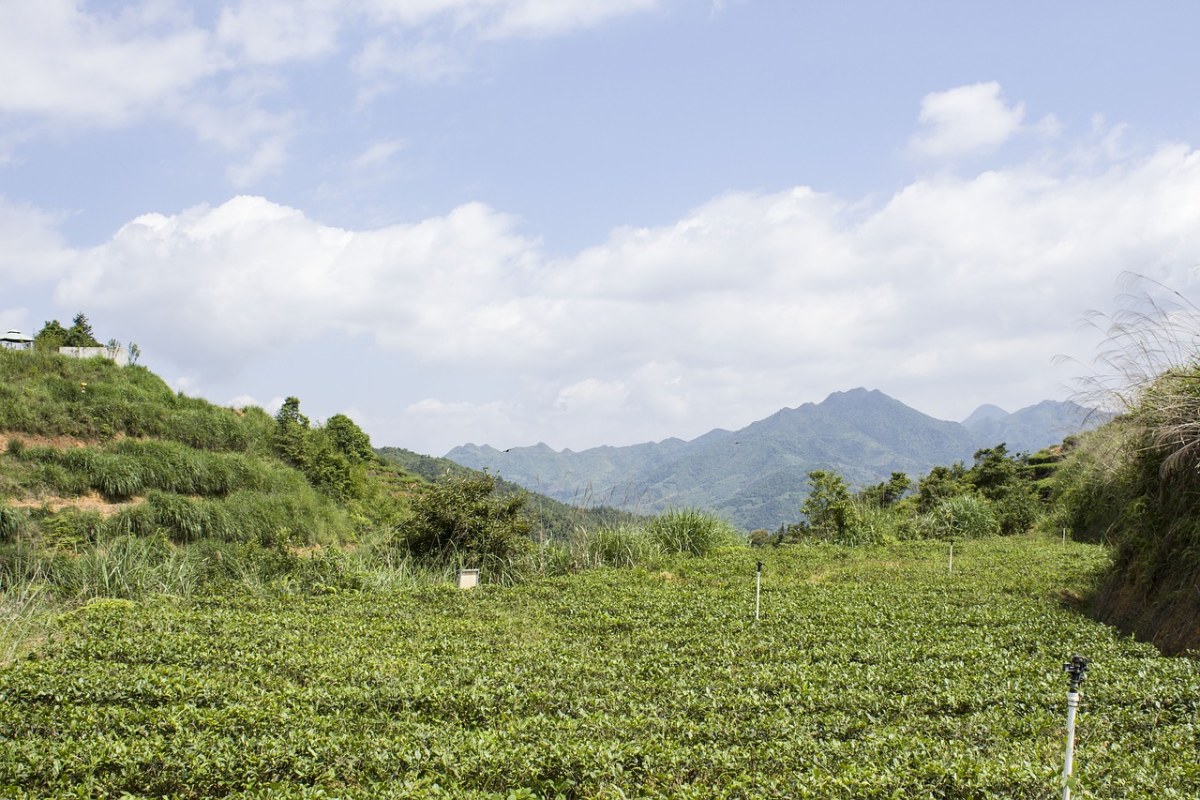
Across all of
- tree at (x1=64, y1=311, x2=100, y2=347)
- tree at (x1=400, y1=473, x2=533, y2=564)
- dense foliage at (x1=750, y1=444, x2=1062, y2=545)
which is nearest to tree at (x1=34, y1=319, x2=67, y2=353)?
tree at (x1=64, y1=311, x2=100, y2=347)

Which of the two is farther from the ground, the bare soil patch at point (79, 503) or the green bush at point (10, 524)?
the bare soil patch at point (79, 503)

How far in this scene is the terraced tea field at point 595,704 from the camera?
4.93 meters

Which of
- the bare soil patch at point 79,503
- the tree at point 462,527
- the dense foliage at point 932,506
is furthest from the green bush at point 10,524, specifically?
the dense foliage at point 932,506

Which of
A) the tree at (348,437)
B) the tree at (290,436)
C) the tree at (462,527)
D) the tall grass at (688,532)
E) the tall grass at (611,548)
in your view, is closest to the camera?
the tree at (462,527)

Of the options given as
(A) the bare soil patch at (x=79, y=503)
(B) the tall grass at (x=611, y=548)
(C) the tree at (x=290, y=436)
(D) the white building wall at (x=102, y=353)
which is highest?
(D) the white building wall at (x=102, y=353)

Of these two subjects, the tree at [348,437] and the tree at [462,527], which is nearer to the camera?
the tree at [462,527]

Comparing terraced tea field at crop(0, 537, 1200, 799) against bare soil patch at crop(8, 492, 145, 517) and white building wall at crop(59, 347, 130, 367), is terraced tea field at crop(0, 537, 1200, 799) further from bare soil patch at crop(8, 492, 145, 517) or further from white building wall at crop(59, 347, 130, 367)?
white building wall at crop(59, 347, 130, 367)

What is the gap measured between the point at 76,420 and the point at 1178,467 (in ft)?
75.4

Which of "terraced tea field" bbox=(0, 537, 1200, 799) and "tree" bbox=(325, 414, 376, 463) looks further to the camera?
"tree" bbox=(325, 414, 376, 463)

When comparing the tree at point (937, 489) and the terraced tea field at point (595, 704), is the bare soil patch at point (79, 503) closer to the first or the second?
the terraced tea field at point (595, 704)

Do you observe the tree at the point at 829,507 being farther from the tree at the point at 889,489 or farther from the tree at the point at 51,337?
the tree at the point at 51,337

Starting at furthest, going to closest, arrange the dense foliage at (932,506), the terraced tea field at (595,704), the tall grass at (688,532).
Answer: the dense foliage at (932,506) < the tall grass at (688,532) < the terraced tea field at (595,704)

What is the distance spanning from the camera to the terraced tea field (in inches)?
194

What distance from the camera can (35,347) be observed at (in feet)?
80.7
